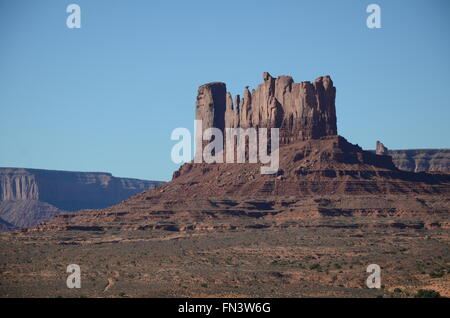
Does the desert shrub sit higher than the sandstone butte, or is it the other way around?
the sandstone butte

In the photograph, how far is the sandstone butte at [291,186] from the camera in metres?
128

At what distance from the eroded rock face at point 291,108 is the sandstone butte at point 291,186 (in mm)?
142

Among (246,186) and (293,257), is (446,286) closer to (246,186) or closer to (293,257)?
(293,257)

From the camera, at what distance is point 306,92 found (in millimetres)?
147000

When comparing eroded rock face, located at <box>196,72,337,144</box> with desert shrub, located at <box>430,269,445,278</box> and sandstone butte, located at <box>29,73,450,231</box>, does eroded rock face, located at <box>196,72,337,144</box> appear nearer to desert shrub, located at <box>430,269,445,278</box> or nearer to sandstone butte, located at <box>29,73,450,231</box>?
sandstone butte, located at <box>29,73,450,231</box>

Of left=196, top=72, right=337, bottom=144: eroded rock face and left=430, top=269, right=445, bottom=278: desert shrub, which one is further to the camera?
left=196, top=72, right=337, bottom=144: eroded rock face

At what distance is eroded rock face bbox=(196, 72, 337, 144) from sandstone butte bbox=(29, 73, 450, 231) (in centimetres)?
14

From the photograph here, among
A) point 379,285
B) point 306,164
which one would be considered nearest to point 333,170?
point 306,164

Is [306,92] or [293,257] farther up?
[306,92]

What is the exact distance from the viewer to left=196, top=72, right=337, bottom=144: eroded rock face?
147 m

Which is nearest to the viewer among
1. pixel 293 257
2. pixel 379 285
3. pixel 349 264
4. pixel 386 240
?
pixel 379 285

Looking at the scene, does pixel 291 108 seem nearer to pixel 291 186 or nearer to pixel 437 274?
pixel 291 186

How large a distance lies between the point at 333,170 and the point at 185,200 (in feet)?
67.8

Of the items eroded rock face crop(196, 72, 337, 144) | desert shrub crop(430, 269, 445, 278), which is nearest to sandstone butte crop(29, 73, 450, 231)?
eroded rock face crop(196, 72, 337, 144)
